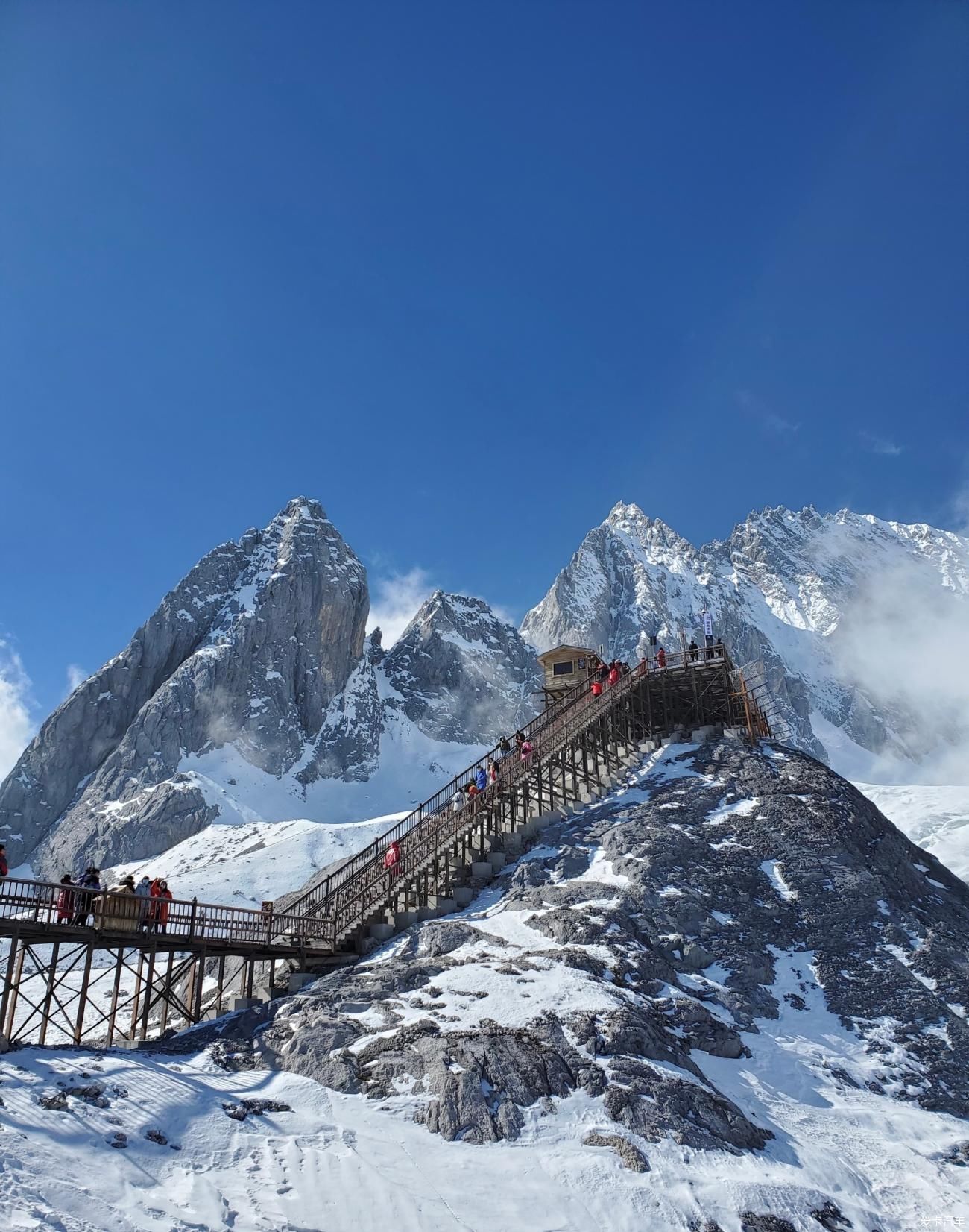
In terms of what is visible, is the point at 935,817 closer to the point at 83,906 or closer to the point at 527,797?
the point at 527,797

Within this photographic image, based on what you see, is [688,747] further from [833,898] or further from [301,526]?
[301,526]

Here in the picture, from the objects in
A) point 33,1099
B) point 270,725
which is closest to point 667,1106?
point 33,1099

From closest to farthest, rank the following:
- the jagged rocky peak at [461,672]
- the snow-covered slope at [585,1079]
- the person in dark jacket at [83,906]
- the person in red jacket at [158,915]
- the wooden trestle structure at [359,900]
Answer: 1. the snow-covered slope at [585,1079]
2. the person in dark jacket at [83,906]
3. the wooden trestle structure at [359,900]
4. the person in red jacket at [158,915]
5. the jagged rocky peak at [461,672]

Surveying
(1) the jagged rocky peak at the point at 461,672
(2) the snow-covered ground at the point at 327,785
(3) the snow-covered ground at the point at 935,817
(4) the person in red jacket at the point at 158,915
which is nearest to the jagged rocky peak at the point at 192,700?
(2) the snow-covered ground at the point at 327,785

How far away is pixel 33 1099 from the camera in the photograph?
13492 millimetres

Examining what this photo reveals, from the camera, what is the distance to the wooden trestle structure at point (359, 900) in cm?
2042

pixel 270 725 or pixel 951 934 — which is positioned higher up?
pixel 270 725

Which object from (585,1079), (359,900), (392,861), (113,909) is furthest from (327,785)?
(585,1079)

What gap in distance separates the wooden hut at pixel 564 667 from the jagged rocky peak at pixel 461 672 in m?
96.7

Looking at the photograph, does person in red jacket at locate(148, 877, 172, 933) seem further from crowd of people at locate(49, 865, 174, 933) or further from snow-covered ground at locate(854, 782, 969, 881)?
snow-covered ground at locate(854, 782, 969, 881)

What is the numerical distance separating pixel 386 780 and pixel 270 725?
18.6 meters

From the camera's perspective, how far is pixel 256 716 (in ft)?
419

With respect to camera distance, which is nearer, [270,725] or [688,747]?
[688,747]

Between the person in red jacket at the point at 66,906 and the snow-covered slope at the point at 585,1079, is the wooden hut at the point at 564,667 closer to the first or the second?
the snow-covered slope at the point at 585,1079
